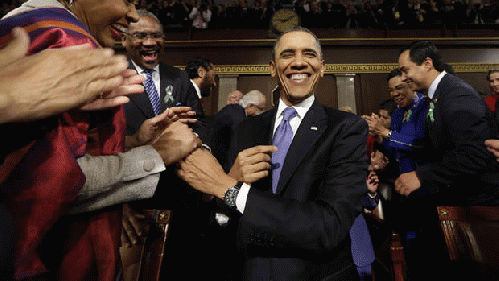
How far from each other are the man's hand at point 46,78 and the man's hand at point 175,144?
41 centimetres

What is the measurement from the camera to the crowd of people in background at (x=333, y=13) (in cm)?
855

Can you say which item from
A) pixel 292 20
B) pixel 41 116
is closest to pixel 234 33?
pixel 292 20

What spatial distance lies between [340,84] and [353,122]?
6972mm

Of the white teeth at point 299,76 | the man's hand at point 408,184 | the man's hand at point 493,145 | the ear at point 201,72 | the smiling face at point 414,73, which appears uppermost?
the white teeth at point 299,76

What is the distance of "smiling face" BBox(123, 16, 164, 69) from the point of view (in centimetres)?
232

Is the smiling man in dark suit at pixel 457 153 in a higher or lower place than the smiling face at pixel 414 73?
lower

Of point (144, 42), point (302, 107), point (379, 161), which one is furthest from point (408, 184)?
point (144, 42)

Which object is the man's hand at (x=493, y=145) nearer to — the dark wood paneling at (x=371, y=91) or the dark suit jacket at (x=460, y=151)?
the dark suit jacket at (x=460, y=151)

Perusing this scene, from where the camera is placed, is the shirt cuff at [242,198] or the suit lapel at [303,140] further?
the suit lapel at [303,140]

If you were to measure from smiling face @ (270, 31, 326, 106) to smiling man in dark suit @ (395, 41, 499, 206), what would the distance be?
116cm

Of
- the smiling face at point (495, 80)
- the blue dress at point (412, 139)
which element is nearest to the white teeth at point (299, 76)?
the blue dress at point (412, 139)

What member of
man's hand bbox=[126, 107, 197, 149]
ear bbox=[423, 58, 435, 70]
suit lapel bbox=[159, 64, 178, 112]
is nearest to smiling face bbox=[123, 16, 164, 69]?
suit lapel bbox=[159, 64, 178, 112]

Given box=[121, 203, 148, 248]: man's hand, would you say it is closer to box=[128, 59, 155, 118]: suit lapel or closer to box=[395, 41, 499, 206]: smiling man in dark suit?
box=[128, 59, 155, 118]: suit lapel

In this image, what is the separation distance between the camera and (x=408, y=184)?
7.25 ft
